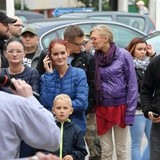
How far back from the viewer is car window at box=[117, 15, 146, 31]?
692 inches

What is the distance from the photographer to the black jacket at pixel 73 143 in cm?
593

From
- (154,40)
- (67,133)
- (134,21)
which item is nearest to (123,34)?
(154,40)

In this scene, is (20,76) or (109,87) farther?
(109,87)

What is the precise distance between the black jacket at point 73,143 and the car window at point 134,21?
11.7 metres

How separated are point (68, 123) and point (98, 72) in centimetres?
118

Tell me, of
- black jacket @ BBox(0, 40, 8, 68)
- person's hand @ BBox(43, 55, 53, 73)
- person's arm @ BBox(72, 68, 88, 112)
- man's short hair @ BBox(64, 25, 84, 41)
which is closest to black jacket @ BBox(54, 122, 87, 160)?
person's arm @ BBox(72, 68, 88, 112)

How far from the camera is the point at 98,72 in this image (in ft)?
23.5

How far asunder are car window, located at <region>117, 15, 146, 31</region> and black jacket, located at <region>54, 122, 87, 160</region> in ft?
38.4

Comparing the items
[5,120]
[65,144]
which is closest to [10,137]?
[5,120]

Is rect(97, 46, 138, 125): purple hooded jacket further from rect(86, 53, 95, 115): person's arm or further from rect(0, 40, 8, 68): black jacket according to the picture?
rect(0, 40, 8, 68): black jacket

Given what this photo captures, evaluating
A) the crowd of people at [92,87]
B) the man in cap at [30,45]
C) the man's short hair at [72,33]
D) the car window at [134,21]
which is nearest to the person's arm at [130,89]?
the crowd of people at [92,87]

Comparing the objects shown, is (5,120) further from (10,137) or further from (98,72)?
(98,72)

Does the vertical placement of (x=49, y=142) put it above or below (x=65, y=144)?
above

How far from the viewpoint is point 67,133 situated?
6016 millimetres
